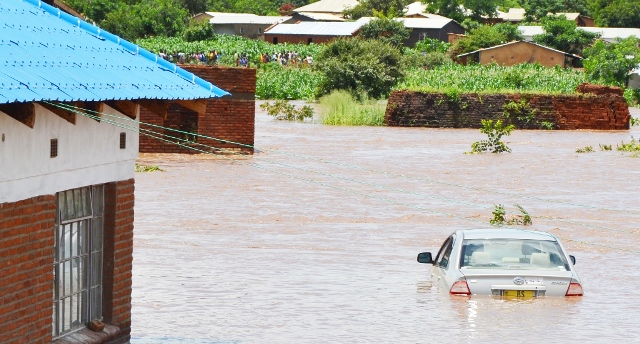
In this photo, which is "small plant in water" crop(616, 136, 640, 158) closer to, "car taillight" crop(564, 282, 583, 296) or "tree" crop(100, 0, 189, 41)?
"car taillight" crop(564, 282, 583, 296)

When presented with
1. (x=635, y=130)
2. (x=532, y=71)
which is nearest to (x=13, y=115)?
(x=635, y=130)

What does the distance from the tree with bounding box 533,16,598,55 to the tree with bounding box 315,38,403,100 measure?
35612mm

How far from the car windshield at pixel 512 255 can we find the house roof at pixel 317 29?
9308 cm

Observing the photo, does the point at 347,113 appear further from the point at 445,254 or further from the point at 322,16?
the point at 322,16

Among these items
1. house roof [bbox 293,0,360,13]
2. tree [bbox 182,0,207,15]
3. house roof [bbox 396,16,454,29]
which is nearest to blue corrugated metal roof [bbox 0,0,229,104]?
house roof [bbox 396,16,454,29]

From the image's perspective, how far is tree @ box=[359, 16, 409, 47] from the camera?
3885 inches

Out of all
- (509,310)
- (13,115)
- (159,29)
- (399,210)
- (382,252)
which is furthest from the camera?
(159,29)

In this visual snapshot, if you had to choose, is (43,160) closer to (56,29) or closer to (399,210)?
(56,29)

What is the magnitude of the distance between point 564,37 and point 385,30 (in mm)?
14230

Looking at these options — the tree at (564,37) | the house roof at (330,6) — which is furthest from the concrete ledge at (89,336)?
the house roof at (330,6)

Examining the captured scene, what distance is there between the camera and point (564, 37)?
94.7 metres

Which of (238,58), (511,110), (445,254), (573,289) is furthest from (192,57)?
(573,289)

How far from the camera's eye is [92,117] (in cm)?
991

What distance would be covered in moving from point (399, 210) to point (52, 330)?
710 inches
